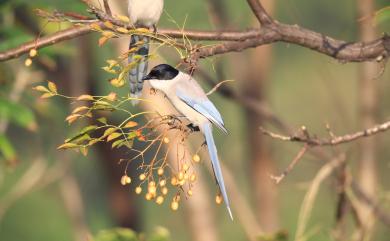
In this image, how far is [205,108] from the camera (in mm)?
2230

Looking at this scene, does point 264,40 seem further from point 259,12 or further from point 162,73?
point 162,73

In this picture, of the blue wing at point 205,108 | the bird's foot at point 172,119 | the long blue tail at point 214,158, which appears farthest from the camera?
the blue wing at point 205,108

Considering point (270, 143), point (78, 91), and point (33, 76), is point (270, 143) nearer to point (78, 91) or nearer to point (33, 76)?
point (78, 91)

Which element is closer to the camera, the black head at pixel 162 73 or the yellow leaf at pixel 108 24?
the yellow leaf at pixel 108 24

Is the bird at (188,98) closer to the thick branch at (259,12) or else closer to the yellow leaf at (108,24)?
the thick branch at (259,12)

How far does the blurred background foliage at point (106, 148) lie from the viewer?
3346 millimetres

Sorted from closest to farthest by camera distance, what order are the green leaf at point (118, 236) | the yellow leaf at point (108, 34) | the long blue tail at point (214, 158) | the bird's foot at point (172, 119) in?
the yellow leaf at point (108, 34) < the bird's foot at point (172, 119) < the long blue tail at point (214, 158) < the green leaf at point (118, 236)

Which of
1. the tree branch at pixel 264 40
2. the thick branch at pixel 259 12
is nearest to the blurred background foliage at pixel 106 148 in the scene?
the tree branch at pixel 264 40

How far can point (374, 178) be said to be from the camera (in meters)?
3.46

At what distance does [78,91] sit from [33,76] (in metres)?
0.65

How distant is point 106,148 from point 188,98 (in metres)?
2.20

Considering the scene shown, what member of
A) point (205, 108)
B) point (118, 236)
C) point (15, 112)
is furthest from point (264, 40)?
point (15, 112)

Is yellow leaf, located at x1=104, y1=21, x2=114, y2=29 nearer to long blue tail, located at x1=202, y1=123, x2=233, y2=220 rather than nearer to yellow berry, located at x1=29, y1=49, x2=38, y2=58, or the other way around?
yellow berry, located at x1=29, y1=49, x2=38, y2=58

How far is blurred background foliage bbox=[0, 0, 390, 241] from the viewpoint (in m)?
3.35
